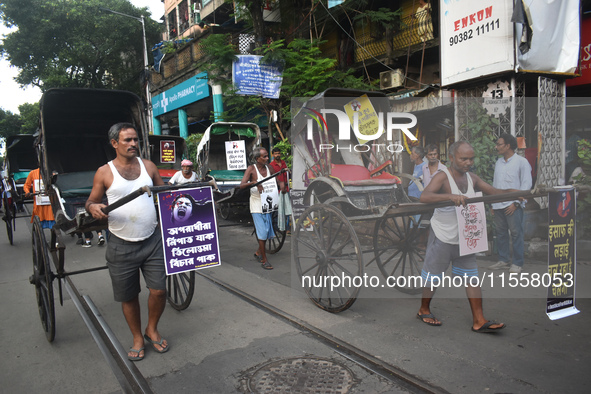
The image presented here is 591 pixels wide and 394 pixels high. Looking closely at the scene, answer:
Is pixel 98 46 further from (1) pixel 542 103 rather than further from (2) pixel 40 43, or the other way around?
(1) pixel 542 103

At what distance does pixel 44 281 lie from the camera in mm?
4145

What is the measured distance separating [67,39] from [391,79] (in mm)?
21270

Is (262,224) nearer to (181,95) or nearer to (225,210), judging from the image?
(225,210)

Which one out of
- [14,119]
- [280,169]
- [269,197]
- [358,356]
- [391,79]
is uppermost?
[14,119]

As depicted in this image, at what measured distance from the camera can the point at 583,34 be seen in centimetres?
853

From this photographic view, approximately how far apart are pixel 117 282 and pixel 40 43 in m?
26.8

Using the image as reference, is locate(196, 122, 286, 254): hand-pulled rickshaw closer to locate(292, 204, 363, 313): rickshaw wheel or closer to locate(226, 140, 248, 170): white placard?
locate(226, 140, 248, 170): white placard

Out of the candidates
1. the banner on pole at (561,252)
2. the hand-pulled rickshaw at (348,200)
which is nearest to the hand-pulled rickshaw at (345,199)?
the hand-pulled rickshaw at (348,200)

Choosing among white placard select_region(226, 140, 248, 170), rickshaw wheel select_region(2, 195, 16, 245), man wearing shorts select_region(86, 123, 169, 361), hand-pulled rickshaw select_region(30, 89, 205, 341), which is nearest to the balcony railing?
white placard select_region(226, 140, 248, 170)

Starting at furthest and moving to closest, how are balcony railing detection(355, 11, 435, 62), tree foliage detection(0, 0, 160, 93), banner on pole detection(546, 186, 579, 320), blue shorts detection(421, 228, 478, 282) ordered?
tree foliage detection(0, 0, 160, 93), balcony railing detection(355, 11, 435, 62), blue shorts detection(421, 228, 478, 282), banner on pole detection(546, 186, 579, 320)

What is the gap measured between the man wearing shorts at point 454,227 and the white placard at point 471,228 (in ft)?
0.32

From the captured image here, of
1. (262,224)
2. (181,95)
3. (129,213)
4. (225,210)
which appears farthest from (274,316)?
(181,95)

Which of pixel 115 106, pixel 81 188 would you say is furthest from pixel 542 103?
pixel 81 188

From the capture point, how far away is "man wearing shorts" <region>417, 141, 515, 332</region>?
3.79 meters
